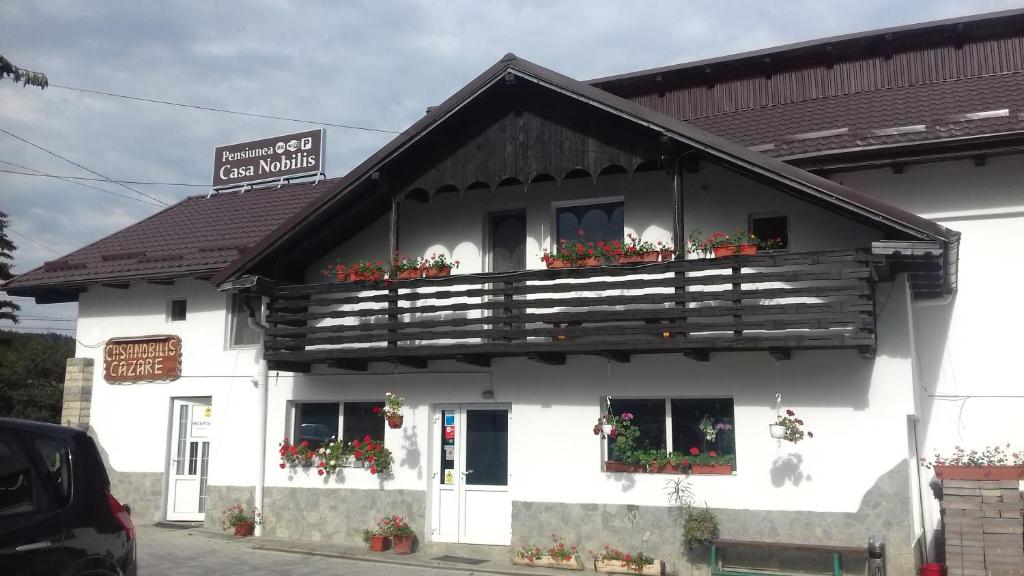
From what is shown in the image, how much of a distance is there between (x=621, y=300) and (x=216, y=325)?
7.91m

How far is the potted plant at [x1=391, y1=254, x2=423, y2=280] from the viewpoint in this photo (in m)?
13.5

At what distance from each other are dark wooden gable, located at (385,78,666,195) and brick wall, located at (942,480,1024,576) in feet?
18.0

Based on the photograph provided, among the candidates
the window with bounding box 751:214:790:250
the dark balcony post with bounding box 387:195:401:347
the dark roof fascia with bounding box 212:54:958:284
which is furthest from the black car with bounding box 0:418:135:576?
the window with bounding box 751:214:790:250

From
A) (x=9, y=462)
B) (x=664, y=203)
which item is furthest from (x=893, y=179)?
(x=9, y=462)

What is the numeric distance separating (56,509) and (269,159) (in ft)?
54.1

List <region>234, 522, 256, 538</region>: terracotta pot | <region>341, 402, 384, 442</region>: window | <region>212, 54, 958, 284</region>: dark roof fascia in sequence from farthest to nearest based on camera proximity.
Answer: <region>234, 522, 256, 538</region>: terracotta pot → <region>341, 402, 384, 442</region>: window → <region>212, 54, 958, 284</region>: dark roof fascia

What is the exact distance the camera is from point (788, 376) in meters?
11.5

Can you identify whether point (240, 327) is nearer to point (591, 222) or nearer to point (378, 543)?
point (378, 543)

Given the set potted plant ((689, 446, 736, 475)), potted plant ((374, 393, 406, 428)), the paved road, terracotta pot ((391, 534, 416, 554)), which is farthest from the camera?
potted plant ((374, 393, 406, 428))

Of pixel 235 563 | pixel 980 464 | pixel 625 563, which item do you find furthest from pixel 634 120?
pixel 235 563

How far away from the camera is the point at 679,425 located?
12.1m

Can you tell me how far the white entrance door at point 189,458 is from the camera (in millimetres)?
15875

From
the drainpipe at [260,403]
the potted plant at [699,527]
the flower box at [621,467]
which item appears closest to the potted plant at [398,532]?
the drainpipe at [260,403]

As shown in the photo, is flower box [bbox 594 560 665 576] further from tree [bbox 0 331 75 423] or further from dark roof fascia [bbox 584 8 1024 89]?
tree [bbox 0 331 75 423]
